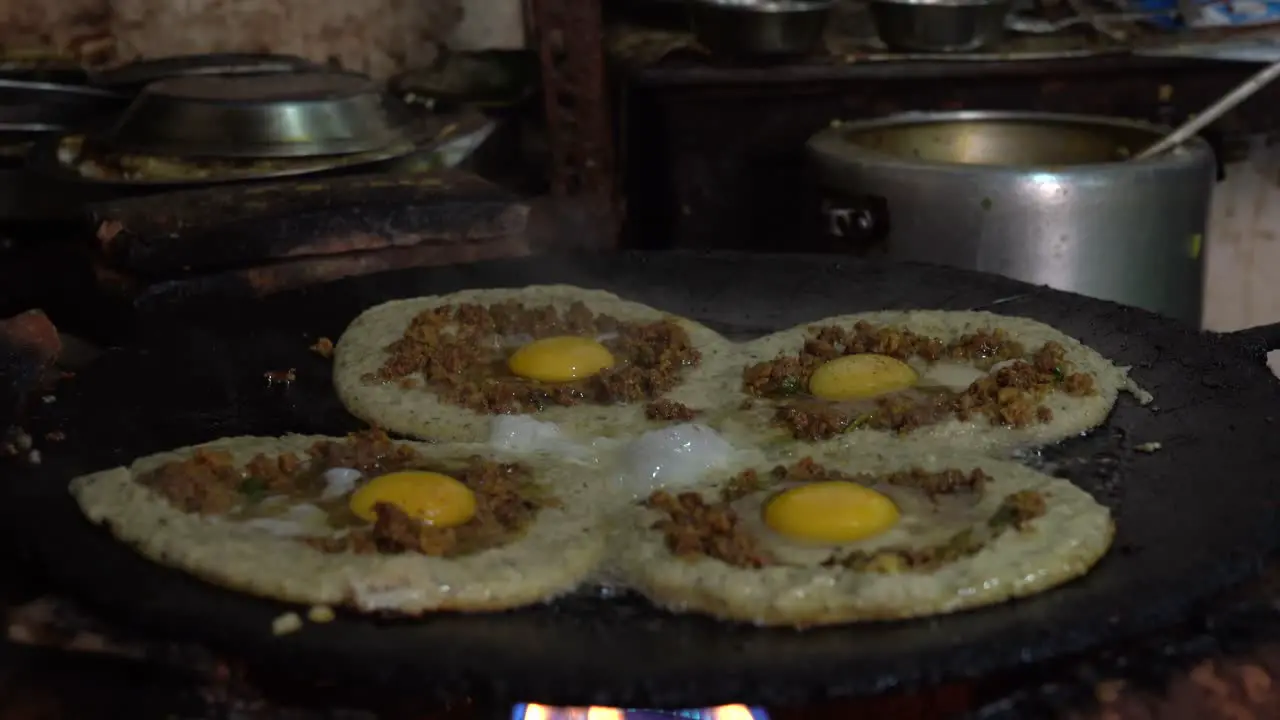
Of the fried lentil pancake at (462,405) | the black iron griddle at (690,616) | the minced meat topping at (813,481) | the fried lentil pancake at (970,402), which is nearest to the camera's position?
the black iron griddle at (690,616)

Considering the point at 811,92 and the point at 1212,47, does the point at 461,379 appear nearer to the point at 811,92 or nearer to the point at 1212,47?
the point at 811,92

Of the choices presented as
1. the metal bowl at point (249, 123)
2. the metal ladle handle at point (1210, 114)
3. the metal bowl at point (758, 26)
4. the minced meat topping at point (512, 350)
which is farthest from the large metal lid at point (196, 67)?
the metal ladle handle at point (1210, 114)

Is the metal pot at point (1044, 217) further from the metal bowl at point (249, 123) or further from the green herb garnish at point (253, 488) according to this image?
the green herb garnish at point (253, 488)

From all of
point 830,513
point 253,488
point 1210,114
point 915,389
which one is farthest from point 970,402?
point 1210,114

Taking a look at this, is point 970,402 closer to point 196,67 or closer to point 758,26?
point 758,26

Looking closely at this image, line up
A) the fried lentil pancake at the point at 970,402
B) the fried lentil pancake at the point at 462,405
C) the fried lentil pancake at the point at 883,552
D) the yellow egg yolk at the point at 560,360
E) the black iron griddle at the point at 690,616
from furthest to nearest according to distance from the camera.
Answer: the yellow egg yolk at the point at 560,360 < the fried lentil pancake at the point at 462,405 < the fried lentil pancake at the point at 970,402 < the fried lentil pancake at the point at 883,552 < the black iron griddle at the point at 690,616
